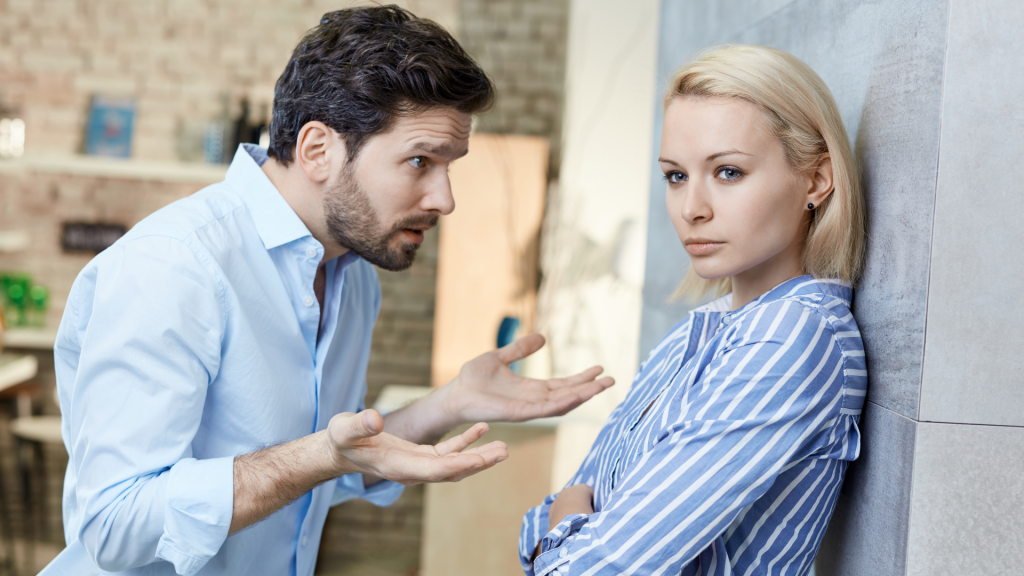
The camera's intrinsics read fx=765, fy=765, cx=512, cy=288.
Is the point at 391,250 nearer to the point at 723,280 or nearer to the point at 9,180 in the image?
the point at 723,280

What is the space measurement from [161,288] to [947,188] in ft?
3.38

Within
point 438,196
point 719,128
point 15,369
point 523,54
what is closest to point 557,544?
point 719,128

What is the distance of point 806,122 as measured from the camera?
976mm

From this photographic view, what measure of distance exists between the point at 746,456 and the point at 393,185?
824 millimetres

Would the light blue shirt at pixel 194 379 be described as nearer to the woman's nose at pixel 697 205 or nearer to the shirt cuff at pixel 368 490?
the shirt cuff at pixel 368 490

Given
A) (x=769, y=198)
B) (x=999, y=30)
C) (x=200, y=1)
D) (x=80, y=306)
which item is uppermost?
(x=200, y=1)

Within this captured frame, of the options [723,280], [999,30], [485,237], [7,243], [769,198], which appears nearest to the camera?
[999,30]

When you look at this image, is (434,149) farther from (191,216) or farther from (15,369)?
(15,369)

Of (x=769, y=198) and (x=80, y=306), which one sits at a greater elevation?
(x=769, y=198)

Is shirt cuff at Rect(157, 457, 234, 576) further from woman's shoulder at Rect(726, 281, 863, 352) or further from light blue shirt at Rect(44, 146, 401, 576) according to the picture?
woman's shoulder at Rect(726, 281, 863, 352)

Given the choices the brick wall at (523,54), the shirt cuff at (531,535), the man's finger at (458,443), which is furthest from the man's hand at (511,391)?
the brick wall at (523,54)

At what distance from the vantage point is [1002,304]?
2.64 ft

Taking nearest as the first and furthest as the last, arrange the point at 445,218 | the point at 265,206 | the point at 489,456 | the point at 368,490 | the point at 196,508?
1. the point at 489,456
2. the point at 196,508
3. the point at 265,206
4. the point at 368,490
5. the point at 445,218

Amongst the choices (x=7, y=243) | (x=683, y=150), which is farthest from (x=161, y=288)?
(x=7, y=243)
